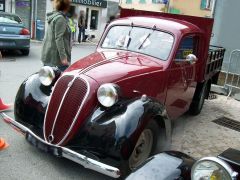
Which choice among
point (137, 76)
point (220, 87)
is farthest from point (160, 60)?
point (220, 87)

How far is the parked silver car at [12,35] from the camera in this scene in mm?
11638

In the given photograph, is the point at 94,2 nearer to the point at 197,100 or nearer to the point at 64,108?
the point at 197,100

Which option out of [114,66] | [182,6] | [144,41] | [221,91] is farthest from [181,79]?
[182,6]

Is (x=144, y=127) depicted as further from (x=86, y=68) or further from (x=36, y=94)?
(x=36, y=94)

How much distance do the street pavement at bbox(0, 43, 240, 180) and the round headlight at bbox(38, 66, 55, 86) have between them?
2.89ft

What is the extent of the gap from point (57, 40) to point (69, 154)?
7.90 feet

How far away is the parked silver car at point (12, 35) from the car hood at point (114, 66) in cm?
766

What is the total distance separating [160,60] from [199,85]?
6.28 feet

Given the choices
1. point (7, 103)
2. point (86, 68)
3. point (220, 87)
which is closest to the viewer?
point (86, 68)

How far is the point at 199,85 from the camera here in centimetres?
650

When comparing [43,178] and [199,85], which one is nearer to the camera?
[43,178]

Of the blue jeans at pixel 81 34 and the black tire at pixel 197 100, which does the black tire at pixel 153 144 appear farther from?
the blue jeans at pixel 81 34

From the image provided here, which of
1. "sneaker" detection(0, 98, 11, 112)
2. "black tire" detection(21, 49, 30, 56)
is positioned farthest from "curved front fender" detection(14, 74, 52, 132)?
"black tire" detection(21, 49, 30, 56)

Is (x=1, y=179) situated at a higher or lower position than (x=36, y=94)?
lower
